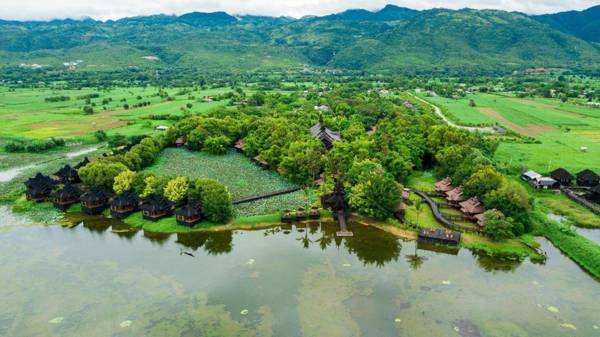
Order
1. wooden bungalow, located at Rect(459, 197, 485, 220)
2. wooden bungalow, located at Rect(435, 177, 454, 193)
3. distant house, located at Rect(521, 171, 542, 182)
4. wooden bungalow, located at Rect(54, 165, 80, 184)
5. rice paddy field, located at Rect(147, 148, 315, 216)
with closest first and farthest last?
wooden bungalow, located at Rect(459, 197, 485, 220) → rice paddy field, located at Rect(147, 148, 315, 216) → wooden bungalow, located at Rect(435, 177, 454, 193) → distant house, located at Rect(521, 171, 542, 182) → wooden bungalow, located at Rect(54, 165, 80, 184)

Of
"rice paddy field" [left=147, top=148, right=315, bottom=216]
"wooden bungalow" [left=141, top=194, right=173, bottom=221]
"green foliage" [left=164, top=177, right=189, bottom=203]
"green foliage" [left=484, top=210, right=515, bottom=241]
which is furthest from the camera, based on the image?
"rice paddy field" [left=147, top=148, right=315, bottom=216]

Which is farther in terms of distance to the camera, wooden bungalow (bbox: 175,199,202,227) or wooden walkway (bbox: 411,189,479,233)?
wooden bungalow (bbox: 175,199,202,227)

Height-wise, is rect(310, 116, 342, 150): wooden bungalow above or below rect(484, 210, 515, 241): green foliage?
above

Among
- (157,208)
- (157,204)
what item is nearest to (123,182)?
(157,204)

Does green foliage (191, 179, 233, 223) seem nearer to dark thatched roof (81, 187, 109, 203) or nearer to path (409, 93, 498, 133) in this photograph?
dark thatched roof (81, 187, 109, 203)

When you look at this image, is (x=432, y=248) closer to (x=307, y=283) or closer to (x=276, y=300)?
(x=307, y=283)

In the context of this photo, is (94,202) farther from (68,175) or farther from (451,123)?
(451,123)

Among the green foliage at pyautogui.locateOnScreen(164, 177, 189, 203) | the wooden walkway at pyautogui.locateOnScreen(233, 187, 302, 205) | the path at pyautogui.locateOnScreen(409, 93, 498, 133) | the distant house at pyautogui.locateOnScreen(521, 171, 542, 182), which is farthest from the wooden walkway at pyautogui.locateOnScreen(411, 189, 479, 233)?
the path at pyautogui.locateOnScreen(409, 93, 498, 133)
